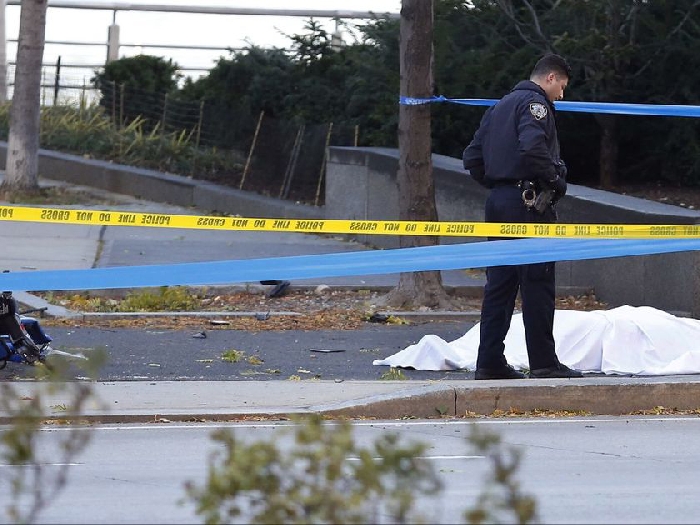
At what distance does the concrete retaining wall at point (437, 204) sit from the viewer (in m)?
11.6

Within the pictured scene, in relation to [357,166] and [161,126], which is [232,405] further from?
[161,126]

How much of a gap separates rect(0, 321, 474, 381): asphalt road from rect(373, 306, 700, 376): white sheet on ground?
151 millimetres

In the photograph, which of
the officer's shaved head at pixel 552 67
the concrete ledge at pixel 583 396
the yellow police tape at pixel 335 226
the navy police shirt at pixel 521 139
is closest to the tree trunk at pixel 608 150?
the yellow police tape at pixel 335 226

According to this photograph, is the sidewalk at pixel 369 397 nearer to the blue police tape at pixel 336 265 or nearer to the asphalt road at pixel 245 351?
the asphalt road at pixel 245 351

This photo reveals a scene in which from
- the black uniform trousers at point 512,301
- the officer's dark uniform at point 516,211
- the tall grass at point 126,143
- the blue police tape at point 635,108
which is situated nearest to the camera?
the officer's dark uniform at point 516,211

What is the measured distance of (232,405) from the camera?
307 inches

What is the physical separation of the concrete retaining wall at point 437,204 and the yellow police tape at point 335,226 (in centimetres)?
189

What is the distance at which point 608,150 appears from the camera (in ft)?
51.3

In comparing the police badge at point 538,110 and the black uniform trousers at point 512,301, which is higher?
the police badge at point 538,110

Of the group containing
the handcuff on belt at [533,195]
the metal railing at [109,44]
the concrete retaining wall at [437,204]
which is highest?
the metal railing at [109,44]

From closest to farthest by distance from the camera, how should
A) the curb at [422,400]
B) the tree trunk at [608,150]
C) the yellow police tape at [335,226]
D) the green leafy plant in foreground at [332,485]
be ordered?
1. the green leafy plant in foreground at [332,485]
2. the curb at [422,400]
3. the yellow police tape at [335,226]
4. the tree trunk at [608,150]

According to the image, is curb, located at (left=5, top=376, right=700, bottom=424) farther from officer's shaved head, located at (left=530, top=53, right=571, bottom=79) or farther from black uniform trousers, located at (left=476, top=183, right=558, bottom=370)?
officer's shaved head, located at (left=530, top=53, right=571, bottom=79)

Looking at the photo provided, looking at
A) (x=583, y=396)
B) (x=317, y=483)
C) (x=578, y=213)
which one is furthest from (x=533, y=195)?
(x=317, y=483)

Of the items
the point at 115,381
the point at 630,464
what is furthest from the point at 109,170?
the point at 630,464
